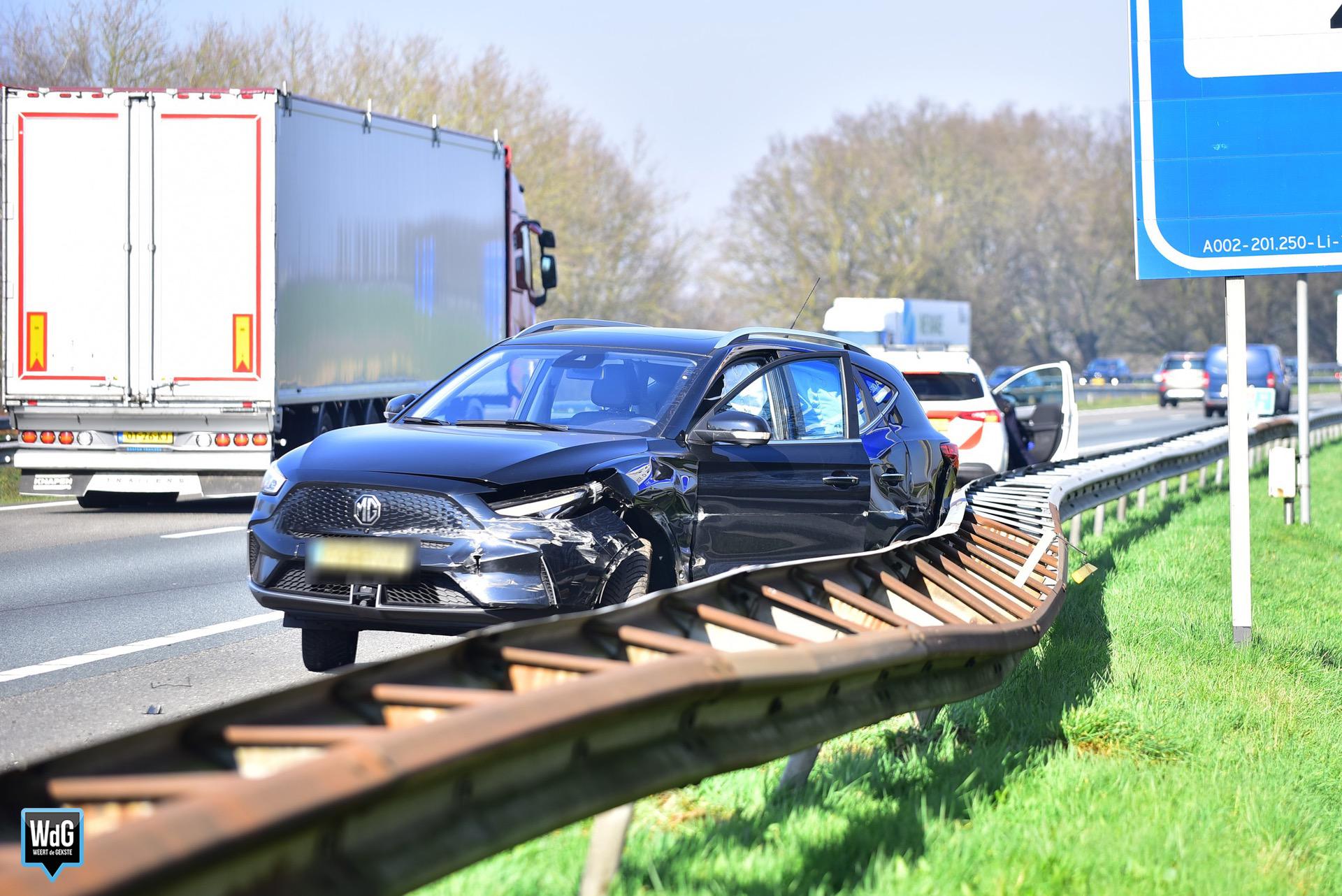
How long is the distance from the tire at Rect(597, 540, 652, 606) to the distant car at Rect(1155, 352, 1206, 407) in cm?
4737

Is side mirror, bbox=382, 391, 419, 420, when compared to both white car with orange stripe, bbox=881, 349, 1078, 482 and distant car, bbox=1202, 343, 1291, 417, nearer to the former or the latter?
white car with orange stripe, bbox=881, 349, 1078, 482

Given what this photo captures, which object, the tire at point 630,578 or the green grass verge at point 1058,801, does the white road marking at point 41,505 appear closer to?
the tire at point 630,578

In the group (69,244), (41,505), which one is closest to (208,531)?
(69,244)

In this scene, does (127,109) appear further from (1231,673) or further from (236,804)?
(236,804)

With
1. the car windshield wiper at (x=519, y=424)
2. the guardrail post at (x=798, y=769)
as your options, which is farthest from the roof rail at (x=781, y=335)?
the guardrail post at (x=798, y=769)

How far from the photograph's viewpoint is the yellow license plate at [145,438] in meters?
15.3

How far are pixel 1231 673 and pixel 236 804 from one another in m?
5.62

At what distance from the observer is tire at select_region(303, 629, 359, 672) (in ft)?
23.4

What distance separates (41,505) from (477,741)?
1571 centimetres

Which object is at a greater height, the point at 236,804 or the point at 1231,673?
the point at 236,804

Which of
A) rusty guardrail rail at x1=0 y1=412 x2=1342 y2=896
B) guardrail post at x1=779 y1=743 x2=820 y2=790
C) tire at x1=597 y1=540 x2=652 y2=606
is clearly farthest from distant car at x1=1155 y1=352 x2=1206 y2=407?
rusty guardrail rail at x1=0 y1=412 x2=1342 y2=896

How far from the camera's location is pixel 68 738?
5.96m

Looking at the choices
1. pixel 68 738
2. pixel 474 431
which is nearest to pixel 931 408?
pixel 474 431

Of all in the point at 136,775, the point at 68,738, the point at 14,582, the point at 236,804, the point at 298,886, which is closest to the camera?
the point at 236,804
